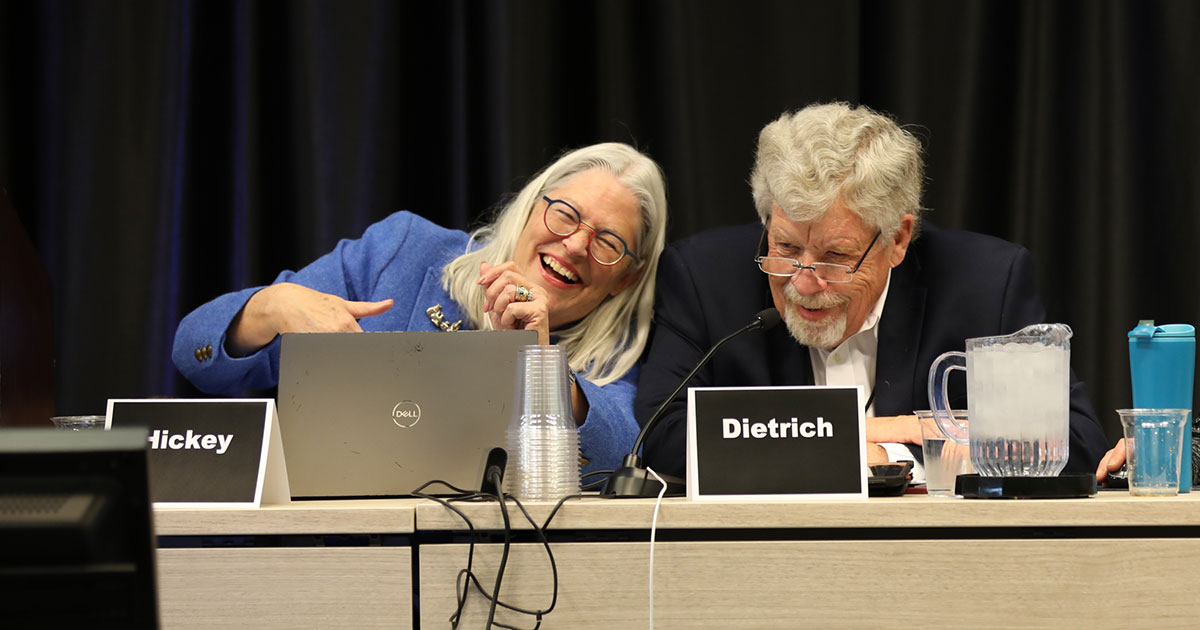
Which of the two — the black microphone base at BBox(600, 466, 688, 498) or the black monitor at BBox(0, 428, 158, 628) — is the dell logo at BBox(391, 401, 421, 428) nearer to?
the black microphone base at BBox(600, 466, 688, 498)

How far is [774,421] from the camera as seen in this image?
4.14ft

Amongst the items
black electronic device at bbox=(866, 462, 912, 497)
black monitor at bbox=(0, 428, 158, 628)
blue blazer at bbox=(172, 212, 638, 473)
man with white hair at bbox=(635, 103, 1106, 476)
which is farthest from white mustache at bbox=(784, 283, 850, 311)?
black monitor at bbox=(0, 428, 158, 628)

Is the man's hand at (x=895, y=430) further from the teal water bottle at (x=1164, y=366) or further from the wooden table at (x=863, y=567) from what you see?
the wooden table at (x=863, y=567)

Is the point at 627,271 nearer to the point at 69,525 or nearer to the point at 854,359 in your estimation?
the point at 854,359

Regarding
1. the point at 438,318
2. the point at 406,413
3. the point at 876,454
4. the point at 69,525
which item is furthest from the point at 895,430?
the point at 69,525

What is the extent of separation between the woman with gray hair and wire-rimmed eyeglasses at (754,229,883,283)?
14.2 inches

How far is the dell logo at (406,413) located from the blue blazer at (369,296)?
0.53m

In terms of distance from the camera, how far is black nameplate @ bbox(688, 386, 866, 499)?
1227 mm

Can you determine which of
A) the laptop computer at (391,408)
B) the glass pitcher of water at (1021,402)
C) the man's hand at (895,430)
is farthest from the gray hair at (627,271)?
the glass pitcher of water at (1021,402)

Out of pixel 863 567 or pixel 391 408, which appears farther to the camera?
pixel 391 408

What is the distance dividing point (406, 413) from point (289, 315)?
65 centimetres

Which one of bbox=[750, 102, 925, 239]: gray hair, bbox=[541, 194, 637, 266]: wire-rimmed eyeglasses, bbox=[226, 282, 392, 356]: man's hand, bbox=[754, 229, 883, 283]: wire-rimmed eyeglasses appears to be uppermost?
bbox=[750, 102, 925, 239]: gray hair

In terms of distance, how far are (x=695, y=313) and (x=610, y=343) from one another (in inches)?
9.3

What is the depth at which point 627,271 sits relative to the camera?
2.32 metres
